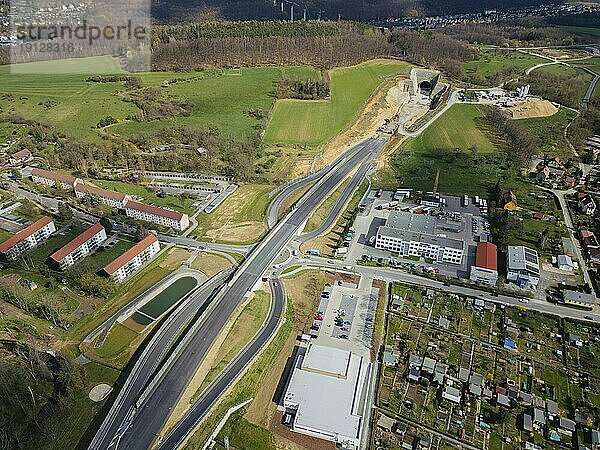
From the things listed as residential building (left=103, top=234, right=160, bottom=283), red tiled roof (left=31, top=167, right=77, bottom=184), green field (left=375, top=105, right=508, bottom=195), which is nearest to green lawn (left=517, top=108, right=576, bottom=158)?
green field (left=375, top=105, right=508, bottom=195)

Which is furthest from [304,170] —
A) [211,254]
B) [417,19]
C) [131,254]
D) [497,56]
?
[417,19]

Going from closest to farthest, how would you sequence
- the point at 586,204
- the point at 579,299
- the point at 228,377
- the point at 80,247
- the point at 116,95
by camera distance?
the point at 228,377, the point at 579,299, the point at 80,247, the point at 586,204, the point at 116,95

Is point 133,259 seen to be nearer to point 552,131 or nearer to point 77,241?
point 77,241

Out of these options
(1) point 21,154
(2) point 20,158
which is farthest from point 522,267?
(1) point 21,154

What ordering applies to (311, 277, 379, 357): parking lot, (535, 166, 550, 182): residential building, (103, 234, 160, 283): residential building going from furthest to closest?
(535, 166, 550, 182): residential building
(103, 234, 160, 283): residential building
(311, 277, 379, 357): parking lot

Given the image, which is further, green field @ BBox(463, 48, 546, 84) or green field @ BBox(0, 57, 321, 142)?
green field @ BBox(463, 48, 546, 84)

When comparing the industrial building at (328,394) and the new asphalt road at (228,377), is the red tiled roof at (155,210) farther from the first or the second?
the industrial building at (328,394)

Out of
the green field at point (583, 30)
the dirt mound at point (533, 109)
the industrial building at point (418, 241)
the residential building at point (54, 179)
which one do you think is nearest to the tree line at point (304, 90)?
the dirt mound at point (533, 109)

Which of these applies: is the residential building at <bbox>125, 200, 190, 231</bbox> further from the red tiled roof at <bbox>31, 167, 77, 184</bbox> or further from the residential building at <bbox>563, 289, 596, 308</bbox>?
the residential building at <bbox>563, 289, 596, 308</bbox>
